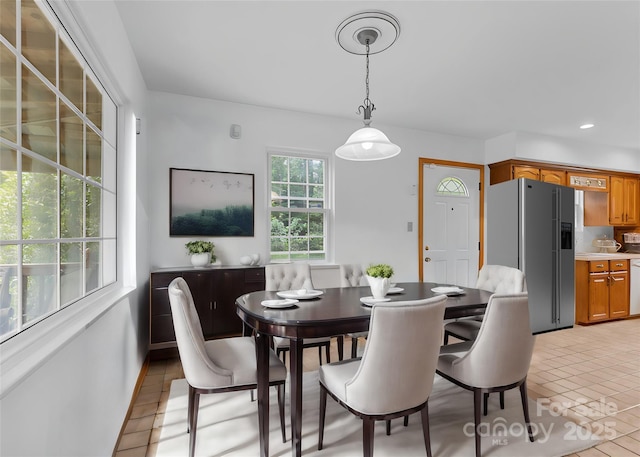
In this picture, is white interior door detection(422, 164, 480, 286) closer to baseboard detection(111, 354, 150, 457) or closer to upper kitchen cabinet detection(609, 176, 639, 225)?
upper kitchen cabinet detection(609, 176, 639, 225)

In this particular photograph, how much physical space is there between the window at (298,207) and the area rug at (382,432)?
6.19 ft

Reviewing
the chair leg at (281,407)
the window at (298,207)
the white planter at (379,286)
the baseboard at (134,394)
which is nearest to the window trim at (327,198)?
the window at (298,207)

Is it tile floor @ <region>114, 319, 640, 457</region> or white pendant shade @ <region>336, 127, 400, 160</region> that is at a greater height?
white pendant shade @ <region>336, 127, 400, 160</region>

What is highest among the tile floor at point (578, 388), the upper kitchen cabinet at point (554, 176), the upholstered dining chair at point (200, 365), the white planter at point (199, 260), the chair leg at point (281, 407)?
the upper kitchen cabinet at point (554, 176)

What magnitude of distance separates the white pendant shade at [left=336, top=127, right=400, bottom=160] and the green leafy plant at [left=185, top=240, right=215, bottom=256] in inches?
68.1

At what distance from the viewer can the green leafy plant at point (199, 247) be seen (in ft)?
11.6

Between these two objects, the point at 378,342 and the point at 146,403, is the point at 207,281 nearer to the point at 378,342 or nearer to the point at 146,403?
the point at 146,403

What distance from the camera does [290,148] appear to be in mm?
4145

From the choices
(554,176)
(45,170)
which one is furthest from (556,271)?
(45,170)

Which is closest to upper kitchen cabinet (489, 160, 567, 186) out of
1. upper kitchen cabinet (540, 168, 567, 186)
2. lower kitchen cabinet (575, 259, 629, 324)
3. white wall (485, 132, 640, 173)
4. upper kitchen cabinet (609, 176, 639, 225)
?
upper kitchen cabinet (540, 168, 567, 186)

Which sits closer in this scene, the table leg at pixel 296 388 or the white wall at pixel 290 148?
the table leg at pixel 296 388

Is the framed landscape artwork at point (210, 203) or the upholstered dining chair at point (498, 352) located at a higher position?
the framed landscape artwork at point (210, 203)

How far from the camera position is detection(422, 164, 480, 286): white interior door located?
4.91m

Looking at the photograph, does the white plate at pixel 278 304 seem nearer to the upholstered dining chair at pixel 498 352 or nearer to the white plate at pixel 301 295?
the white plate at pixel 301 295
